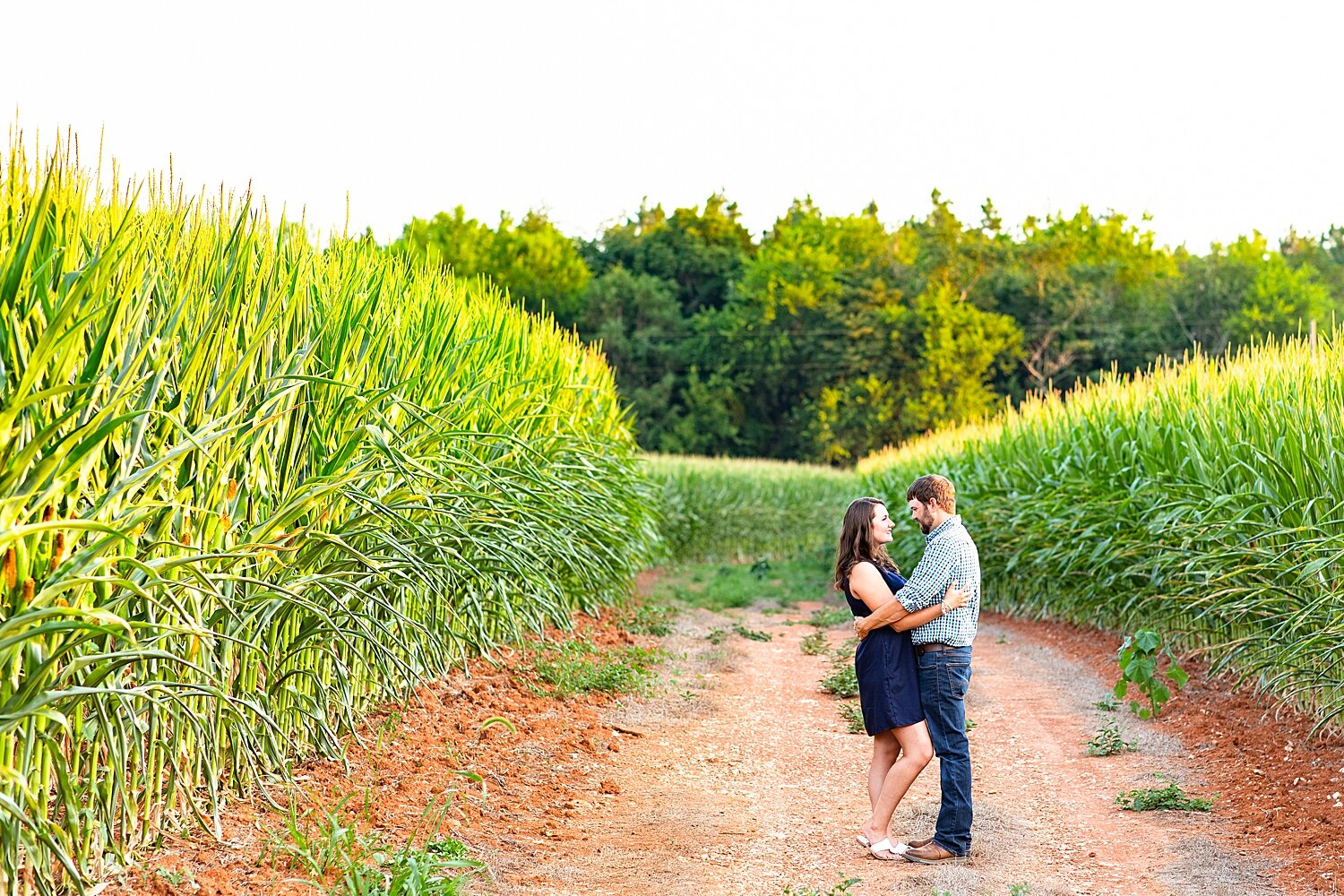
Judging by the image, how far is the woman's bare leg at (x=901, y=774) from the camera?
173 inches

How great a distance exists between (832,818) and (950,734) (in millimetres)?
910

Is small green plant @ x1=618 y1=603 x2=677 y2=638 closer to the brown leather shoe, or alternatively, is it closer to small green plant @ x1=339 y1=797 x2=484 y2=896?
the brown leather shoe

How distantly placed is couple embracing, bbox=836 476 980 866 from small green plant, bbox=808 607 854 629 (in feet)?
26.7

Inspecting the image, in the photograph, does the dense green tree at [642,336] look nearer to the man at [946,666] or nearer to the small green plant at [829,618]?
the small green plant at [829,618]

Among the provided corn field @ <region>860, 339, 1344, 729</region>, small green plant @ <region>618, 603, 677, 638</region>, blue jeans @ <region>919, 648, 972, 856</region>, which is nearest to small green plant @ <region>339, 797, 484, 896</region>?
blue jeans @ <region>919, 648, 972, 856</region>

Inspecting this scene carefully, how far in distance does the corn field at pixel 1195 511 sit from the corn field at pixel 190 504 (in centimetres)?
406

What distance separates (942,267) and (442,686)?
46913 mm

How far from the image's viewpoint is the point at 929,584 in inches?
172

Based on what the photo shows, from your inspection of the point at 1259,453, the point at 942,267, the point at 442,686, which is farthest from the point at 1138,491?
the point at 942,267

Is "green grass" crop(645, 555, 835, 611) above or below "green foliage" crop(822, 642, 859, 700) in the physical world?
below

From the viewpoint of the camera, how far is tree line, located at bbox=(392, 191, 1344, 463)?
46.1m

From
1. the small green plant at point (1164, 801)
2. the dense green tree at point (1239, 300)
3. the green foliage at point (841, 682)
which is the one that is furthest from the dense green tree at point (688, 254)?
the small green plant at point (1164, 801)

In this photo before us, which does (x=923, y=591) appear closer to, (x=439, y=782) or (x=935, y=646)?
(x=935, y=646)

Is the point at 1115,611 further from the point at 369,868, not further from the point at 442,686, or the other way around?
the point at 369,868
